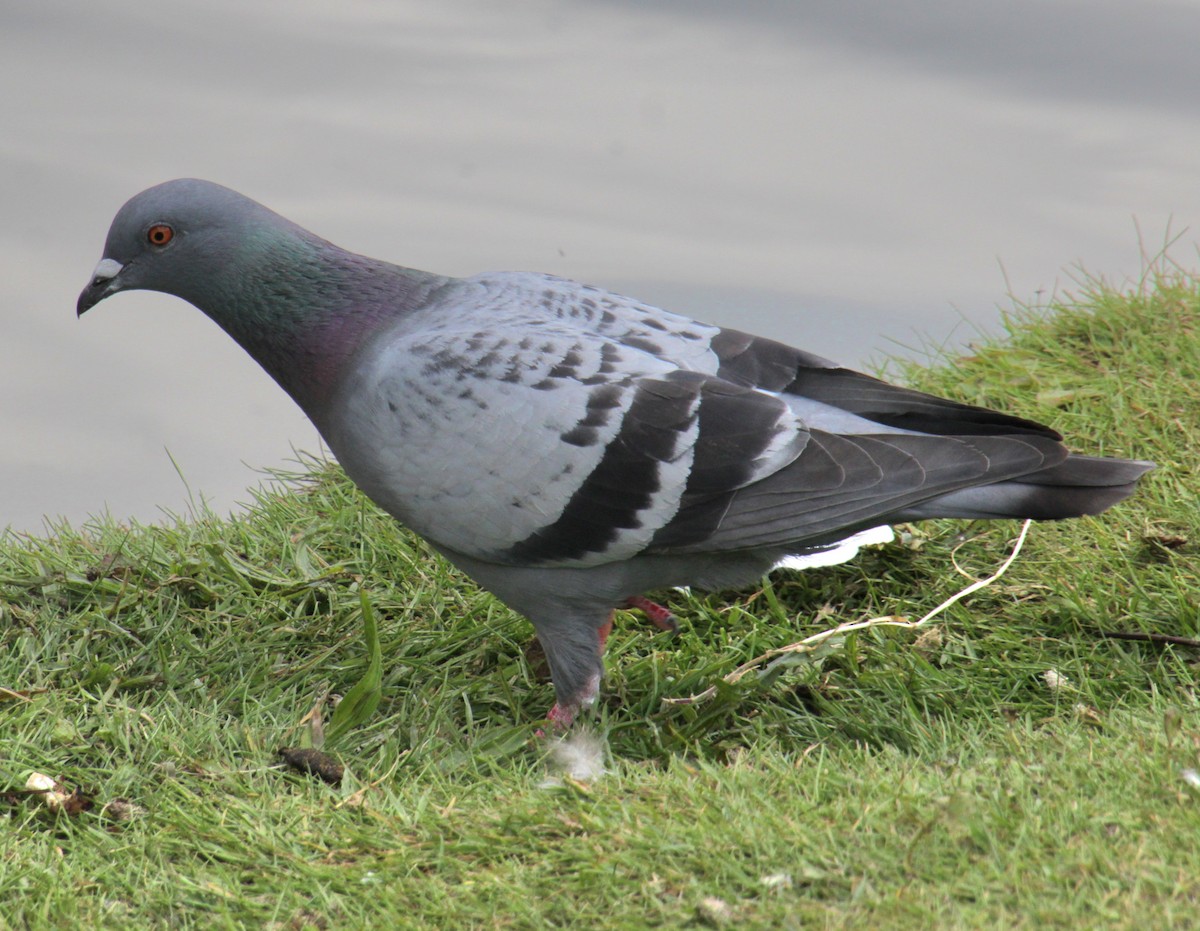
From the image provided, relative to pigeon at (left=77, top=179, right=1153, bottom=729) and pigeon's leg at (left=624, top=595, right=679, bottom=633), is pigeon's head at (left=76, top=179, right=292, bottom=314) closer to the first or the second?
pigeon at (left=77, top=179, right=1153, bottom=729)

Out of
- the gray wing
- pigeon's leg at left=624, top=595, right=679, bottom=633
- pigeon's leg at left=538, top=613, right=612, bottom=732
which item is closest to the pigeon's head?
the gray wing

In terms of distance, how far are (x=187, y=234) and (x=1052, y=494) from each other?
254 centimetres

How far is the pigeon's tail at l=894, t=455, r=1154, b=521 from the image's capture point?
3.46m

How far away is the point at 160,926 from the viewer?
2822 millimetres

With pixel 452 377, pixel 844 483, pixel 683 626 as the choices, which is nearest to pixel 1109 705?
pixel 844 483

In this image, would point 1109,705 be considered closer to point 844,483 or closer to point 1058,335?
point 844,483

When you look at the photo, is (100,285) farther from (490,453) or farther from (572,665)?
(572,665)

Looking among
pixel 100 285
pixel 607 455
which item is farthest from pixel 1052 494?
pixel 100 285

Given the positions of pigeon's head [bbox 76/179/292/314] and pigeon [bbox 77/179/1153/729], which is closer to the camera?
pigeon [bbox 77/179/1153/729]

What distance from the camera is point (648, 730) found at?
3721mm

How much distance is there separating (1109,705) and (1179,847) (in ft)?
3.60

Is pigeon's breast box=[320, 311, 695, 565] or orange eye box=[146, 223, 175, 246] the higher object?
orange eye box=[146, 223, 175, 246]

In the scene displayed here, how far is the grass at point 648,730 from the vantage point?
8.48 ft

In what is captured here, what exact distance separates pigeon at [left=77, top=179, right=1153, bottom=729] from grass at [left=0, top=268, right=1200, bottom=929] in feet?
1.62
